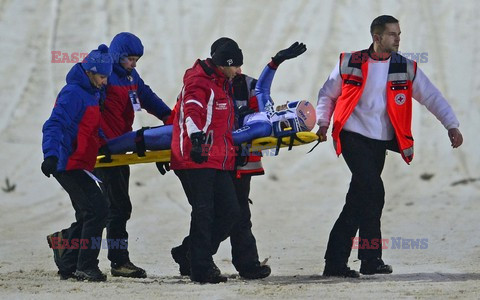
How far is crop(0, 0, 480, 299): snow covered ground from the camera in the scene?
923 centimetres

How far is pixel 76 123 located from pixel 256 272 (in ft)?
6.12

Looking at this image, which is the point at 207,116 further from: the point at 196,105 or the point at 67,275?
the point at 67,275

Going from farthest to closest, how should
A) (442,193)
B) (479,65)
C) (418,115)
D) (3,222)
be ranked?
(479,65), (418,115), (442,193), (3,222)

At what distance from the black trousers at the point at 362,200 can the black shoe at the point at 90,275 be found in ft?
5.99

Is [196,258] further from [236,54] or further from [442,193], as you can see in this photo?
[442,193]

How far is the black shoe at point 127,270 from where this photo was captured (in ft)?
31.9

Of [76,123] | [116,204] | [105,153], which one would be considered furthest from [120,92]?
[116,204]

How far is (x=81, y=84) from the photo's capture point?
9.12 meters

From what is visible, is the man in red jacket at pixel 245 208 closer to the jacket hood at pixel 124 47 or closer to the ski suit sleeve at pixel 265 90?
the ski suit sleeve at pixel 265 90

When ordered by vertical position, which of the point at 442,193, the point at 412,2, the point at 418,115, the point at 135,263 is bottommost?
the point at 135,263

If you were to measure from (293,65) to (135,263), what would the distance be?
29.1 ft

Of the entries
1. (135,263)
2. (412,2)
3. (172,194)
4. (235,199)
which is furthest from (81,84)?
(412,2)

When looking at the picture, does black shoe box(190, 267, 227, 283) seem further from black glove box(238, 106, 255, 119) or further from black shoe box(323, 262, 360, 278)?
black glove box(238, 106, 255, 119)

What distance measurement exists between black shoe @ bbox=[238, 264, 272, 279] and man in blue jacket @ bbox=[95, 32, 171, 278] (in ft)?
2.88
